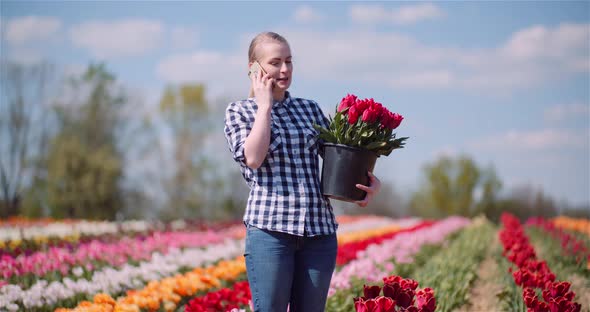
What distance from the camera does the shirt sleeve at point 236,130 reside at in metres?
2.39

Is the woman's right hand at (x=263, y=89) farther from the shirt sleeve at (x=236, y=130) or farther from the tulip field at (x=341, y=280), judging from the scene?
Answer: the tulip field at (x=341, y=280)

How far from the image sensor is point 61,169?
19234mm

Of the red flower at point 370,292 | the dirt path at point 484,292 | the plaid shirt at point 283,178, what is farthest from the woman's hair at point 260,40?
the dirt path at point 484,292

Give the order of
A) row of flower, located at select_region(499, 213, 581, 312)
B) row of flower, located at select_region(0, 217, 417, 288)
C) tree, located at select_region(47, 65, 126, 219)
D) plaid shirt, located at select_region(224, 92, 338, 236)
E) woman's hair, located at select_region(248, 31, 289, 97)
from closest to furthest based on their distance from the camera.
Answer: plaid shirt, located at select_region(224, 92, 338, 236) < woman's hair, located at select_region(248, 31, 289, 97) < row of flower, located at select_region(499, 213, 581, 312) < row of flower, located at select_region(0, 217, 417, 288) < tree, located at select_region(47, 65, 126, 219)

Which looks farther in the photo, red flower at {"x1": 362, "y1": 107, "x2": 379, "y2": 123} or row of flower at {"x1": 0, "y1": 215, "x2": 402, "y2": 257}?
row of flower at {"x1": 0, "y1": 215, "x2": 402, "y2": 257}

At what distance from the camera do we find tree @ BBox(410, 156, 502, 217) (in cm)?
2283

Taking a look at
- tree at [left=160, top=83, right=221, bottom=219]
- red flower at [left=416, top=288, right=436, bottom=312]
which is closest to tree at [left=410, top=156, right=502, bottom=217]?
tree at [left=160, top=83, right=221, bottom=219]

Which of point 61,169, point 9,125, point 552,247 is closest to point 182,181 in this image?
point 61,169

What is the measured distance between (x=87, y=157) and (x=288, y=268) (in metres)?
18.5

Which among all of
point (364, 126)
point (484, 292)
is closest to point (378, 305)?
point (364, 126)

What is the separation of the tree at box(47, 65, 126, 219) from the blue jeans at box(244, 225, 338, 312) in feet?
59.3

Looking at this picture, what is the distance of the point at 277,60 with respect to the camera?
2.46 m

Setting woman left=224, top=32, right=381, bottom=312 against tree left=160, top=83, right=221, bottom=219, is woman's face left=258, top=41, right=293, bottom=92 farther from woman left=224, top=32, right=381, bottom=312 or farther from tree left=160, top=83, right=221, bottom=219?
tree left=160, top=83, right=221, bottom=219

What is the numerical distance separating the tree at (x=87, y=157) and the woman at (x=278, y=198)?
18019 millimetres
